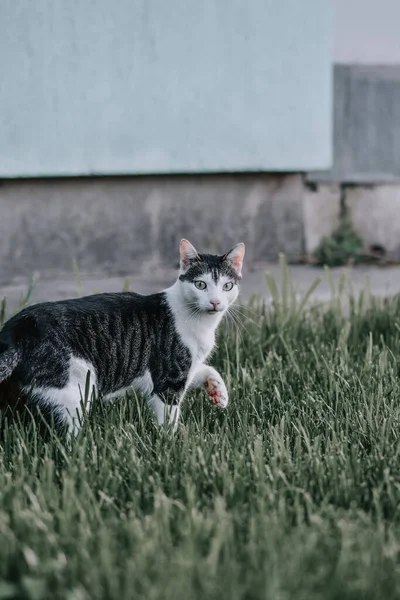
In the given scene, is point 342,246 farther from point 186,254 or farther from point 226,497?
point 226,497

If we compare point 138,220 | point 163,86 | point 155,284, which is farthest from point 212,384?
point 163,86

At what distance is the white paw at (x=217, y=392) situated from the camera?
3.36 metres

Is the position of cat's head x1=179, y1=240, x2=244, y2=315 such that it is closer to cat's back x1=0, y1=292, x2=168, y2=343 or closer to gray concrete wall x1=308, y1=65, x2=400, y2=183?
cat's back x1=0, y1=292, x2=168, y2=343

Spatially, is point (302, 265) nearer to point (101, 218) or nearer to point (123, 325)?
point (101, 218)

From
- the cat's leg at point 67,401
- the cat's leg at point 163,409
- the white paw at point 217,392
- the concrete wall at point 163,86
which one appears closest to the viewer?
the cat's leg at point 67,401

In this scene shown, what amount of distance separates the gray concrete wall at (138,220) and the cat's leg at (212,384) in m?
2.68

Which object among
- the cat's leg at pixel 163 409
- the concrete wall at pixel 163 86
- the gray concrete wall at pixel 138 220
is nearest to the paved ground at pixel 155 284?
the gray concrete wall at pixel 138 220

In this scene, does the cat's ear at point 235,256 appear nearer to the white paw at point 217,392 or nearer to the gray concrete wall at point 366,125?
the white paw at point 217,392

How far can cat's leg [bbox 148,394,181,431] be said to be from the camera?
319 cm

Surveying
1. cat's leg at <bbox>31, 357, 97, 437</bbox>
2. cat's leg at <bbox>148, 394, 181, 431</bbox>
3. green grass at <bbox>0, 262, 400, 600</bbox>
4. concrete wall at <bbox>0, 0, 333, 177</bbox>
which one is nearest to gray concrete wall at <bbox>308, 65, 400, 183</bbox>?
concrete wall at <bbox>0, 0, 333, 177</bbox>

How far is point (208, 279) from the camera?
332 centimetres

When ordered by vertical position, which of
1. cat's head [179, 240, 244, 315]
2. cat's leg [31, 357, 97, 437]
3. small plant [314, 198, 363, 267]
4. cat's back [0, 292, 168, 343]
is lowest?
cat's leg [31, 357, 97, 437]

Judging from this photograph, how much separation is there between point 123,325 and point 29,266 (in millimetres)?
2867

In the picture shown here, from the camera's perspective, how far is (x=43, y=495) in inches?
97.0
